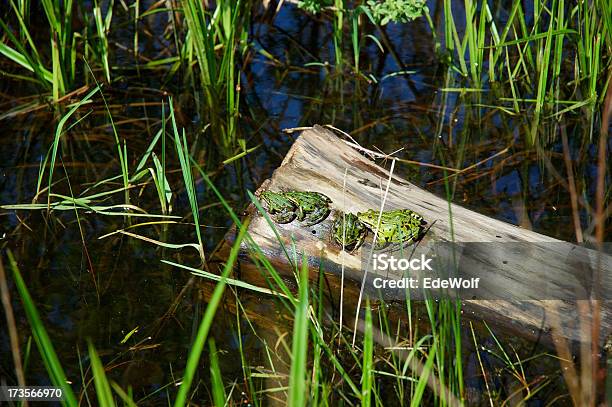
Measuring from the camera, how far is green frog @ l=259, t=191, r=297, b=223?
358cm

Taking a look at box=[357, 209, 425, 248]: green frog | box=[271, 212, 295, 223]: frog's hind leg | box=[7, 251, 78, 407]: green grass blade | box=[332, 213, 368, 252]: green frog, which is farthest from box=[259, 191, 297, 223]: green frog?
box=[7, 251, 78, 407]: green grass blade

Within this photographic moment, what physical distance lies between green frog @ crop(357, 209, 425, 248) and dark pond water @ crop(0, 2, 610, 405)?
569 millimetres

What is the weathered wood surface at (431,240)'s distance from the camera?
3246 millimetres

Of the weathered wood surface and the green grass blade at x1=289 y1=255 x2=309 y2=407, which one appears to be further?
the weathered wood surface

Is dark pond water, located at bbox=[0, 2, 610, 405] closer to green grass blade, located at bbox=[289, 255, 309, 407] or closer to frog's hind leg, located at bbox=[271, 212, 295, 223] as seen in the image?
frog's hind leg, located at bbox=[271, 212, 295, 223]

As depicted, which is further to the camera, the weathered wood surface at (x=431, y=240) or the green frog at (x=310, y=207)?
the green frog at (x=310, y=207)

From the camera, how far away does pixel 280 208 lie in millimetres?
3607

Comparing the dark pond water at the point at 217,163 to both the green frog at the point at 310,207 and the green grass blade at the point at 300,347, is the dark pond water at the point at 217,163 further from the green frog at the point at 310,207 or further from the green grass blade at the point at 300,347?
the green grass blade at the point at 300,347

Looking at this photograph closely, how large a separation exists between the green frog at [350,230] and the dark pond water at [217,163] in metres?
0.50

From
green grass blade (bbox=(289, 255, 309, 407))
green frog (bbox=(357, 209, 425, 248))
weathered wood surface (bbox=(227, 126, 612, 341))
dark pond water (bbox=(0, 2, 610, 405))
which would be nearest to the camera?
green grass blade (bbox=(289, 255, 309, 407))

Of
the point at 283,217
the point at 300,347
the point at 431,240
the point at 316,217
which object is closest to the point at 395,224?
the point at 431,240

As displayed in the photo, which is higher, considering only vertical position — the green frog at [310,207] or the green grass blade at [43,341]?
the green grass blade at [43,341]

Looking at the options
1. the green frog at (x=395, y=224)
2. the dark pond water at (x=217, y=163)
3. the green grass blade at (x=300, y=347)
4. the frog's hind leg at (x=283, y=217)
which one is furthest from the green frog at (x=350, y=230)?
the green grass blade at (x=300, y=347)

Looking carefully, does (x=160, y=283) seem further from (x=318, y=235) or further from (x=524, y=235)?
(x=524, y=235)
